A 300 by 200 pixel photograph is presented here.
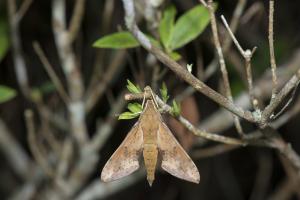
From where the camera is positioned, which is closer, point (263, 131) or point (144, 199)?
point (263, 131)

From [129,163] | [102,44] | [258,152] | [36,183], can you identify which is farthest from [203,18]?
[258,152]

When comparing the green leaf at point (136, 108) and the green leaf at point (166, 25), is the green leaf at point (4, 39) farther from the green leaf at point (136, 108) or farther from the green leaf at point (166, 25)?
the green leaf at point (136, 108)

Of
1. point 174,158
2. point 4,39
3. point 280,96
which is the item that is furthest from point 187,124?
point 4,39

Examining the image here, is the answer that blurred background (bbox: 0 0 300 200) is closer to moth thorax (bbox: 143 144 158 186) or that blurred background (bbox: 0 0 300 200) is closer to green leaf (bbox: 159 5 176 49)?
green leaf (bbox: 159 5 176 49)

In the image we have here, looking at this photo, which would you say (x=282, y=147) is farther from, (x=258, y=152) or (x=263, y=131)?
(x=258, y=152)

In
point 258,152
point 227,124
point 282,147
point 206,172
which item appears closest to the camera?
point 282,147

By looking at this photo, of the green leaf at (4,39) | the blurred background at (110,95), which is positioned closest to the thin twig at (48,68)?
the blurred background at (110,95)

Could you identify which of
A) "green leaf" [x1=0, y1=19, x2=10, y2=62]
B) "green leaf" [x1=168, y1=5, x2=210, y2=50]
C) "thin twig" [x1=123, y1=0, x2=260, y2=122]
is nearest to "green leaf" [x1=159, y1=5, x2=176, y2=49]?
"green leaf" [x1=168, y1=5, x2=210, y2=50]
